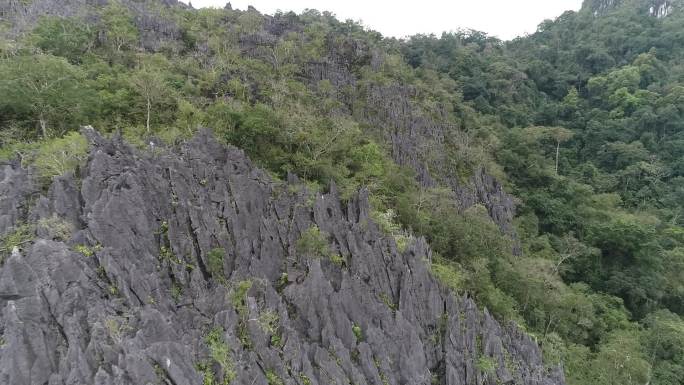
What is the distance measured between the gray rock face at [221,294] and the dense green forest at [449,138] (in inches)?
101

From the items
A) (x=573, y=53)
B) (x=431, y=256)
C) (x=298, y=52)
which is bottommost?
(x=431, y=256)

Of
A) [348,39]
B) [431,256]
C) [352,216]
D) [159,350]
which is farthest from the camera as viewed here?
[348,39]

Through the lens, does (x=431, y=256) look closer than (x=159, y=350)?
No

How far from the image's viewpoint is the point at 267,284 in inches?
632

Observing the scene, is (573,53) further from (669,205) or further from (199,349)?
(199,349)

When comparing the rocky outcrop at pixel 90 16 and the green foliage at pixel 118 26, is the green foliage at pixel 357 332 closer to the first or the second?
the green foliage at pixel 118 26

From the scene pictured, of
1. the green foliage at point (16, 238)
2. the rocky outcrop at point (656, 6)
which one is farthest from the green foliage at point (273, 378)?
the rocky outcrop at point (656, 6)

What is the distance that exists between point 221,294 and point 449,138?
107 ft

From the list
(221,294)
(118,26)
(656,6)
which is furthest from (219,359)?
(656,6)

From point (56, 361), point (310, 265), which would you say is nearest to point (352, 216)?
point (310, 265)

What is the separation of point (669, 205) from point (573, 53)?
1399 inches

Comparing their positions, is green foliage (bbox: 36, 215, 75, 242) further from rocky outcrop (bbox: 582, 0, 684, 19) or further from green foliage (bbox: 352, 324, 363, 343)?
rocky outcrop (bbox: 582, 0, 684, 19)

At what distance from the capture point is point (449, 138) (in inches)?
1641

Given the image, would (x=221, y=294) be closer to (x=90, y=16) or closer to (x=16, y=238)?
(x=16, y=238)
